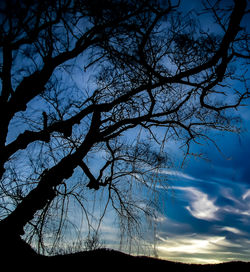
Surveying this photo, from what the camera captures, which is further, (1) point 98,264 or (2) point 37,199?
(2) point 37,199

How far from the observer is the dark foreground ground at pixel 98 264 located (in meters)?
3.02

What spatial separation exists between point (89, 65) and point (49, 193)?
2.46 meters

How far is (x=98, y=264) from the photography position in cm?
315

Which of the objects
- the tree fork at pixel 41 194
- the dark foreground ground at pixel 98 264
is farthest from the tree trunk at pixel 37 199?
the dark foreground ground at pixel 98 264

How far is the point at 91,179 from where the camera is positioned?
4.74 meters

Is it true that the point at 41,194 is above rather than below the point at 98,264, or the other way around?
above

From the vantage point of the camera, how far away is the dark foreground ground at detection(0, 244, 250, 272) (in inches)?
119

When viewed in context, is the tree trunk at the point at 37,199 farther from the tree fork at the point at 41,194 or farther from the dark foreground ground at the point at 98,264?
the dark foreground ground at the point at 98,264

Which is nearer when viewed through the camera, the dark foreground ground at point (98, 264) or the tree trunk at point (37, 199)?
the dark foreground ground at point (98, 264)

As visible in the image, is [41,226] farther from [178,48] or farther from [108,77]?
[178,48]

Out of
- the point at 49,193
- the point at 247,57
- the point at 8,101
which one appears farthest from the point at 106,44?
the point at 49,193

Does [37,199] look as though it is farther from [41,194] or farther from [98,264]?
[98,264]

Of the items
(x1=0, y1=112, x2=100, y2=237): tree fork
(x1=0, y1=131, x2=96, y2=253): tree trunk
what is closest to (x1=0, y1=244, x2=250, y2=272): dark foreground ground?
(x1=0, y1=131, x2=96, y2=253): tree trunk

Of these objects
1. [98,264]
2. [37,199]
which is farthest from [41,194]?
[98,264]
